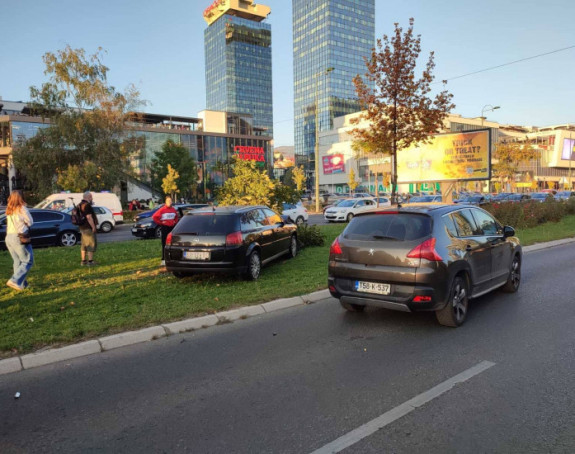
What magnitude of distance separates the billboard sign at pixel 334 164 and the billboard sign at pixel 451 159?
8026 centimetres

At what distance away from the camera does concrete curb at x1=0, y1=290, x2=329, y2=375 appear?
14.7 ft

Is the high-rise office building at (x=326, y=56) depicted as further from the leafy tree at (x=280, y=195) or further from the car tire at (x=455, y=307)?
the car tire at (x=455, y=307)

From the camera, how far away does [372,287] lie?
5445mm

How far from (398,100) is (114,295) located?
482 inches

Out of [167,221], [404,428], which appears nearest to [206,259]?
[167,221]

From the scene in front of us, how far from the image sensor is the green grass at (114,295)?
5.37m

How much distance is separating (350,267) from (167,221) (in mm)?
5998

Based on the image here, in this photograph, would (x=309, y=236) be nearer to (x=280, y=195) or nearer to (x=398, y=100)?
(x=280, y=195)

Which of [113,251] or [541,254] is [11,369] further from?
[541,254]

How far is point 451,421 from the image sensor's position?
123 inches

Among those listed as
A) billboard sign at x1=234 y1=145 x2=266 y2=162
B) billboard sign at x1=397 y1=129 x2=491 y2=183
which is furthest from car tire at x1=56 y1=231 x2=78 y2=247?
billboard sign at x1=234 y1=145 x2=266 y2=162

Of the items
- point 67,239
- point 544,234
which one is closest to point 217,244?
point 67,239

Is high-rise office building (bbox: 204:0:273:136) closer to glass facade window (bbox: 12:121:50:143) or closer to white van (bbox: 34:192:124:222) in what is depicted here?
glass facade window (bbox: 12:121:50:143)

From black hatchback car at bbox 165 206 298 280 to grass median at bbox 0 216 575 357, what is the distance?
38 cm
